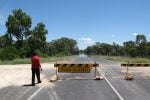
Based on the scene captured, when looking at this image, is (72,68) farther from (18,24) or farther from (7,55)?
(18,24)

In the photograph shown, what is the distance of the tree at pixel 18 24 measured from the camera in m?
108

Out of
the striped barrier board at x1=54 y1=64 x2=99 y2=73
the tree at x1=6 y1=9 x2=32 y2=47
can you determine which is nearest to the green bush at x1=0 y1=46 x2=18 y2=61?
the tree at x1=6 y1=9 x2=32 y2=47

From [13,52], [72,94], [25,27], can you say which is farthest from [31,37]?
[72,94]

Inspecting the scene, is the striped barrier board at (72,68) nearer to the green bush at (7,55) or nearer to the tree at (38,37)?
the green bush at (7,55)

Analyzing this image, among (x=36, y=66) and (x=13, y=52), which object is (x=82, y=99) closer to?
A: (x=36, y=66)

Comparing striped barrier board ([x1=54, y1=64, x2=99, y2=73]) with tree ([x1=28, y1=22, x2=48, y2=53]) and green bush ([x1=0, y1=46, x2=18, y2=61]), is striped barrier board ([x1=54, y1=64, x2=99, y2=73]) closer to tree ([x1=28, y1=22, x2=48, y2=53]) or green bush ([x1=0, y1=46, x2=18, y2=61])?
green bush ([x1=0, y1=46, x2=18, y2=61])

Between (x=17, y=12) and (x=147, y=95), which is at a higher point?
(x=17, y=12)

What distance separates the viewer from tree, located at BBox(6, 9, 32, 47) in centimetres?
10819

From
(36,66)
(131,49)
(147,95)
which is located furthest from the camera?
(131,49)

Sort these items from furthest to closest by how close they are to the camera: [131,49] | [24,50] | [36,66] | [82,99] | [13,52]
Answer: [131,49] < [24,50] < [13,52] < [36,66] < [82,99]

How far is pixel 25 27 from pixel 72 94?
94.6 metres

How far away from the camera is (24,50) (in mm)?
105188

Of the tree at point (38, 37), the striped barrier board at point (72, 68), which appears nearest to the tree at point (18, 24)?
the tree at point (38, 37)

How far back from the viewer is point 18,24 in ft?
356
